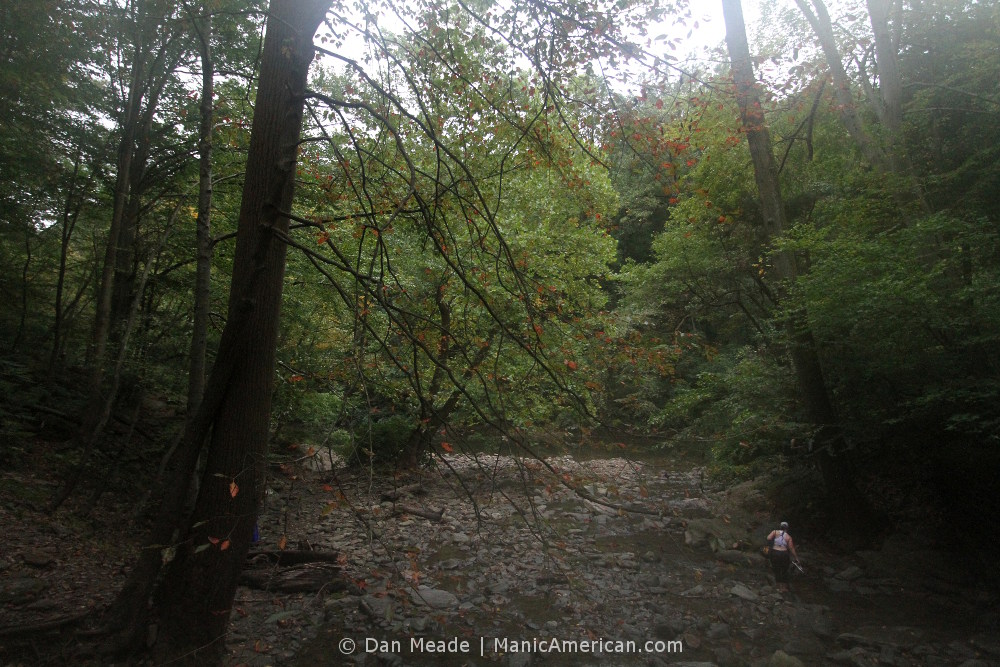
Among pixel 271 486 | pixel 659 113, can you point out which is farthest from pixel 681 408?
pixel 271 486

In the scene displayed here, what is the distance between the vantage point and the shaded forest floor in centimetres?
582

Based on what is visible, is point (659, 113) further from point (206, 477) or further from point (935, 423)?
point (935, 423)

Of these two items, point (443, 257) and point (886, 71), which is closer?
point (443, 257)

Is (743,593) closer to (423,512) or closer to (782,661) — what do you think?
(782,661)

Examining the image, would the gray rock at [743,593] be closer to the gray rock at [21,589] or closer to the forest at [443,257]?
the forest at [443,257]

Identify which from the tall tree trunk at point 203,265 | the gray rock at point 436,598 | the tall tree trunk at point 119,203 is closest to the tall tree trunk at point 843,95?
the tall tree trunk at point 203,265

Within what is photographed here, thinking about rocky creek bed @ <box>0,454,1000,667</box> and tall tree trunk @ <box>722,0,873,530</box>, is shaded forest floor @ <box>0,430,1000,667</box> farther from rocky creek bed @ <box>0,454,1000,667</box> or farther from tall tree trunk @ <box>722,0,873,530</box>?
tall tree trunk @ <box>722,0,873,530</box>

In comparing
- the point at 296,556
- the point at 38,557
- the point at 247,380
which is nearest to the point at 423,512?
the point at 296,556

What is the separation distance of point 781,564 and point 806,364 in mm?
3055

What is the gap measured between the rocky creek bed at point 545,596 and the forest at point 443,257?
53 cm

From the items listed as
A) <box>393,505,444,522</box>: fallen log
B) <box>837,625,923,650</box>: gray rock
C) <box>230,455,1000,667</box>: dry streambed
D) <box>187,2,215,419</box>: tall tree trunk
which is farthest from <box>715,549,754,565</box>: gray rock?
<box>187,2,215,419</box>: tall tree trunk

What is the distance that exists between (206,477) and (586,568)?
6424 mm

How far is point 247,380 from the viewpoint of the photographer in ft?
12.8

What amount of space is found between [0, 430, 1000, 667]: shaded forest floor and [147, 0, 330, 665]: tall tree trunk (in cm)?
84
